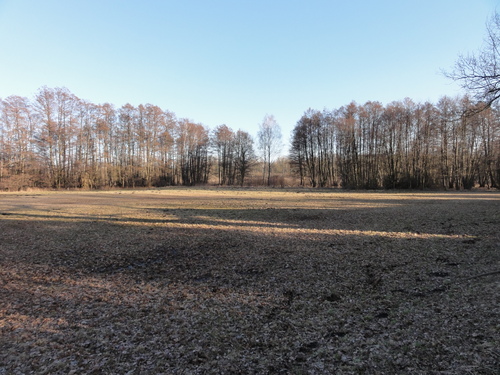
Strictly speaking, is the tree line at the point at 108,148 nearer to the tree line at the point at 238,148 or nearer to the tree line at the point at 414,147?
the tree line at the point at 238,148

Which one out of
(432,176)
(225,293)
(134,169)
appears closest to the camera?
(225,293)

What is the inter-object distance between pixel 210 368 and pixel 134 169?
66686 mm

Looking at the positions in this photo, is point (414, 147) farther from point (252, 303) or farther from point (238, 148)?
point (252, 303)

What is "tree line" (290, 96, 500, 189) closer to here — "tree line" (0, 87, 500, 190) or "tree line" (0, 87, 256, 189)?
"tree line" (0, 87, 500, 190)

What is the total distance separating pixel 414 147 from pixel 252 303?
175 ft

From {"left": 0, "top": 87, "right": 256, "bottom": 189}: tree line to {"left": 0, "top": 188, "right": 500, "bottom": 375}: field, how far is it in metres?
50.5

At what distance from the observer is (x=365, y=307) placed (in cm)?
525

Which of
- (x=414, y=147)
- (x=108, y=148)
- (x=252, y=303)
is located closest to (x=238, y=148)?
(x=108, y=148)

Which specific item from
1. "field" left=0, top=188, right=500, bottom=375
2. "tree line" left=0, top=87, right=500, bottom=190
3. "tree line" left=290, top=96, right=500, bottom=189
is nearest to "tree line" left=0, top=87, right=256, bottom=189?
"tree line" left=0, top=87, right=500, bottom=190

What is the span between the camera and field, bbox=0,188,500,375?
12.2 ft

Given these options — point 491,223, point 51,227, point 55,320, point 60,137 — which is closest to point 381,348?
point 55,320

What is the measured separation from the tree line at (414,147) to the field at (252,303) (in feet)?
137

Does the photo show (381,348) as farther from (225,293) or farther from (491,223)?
(491,223)

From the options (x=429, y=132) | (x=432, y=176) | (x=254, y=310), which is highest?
(x=429, y=132)
